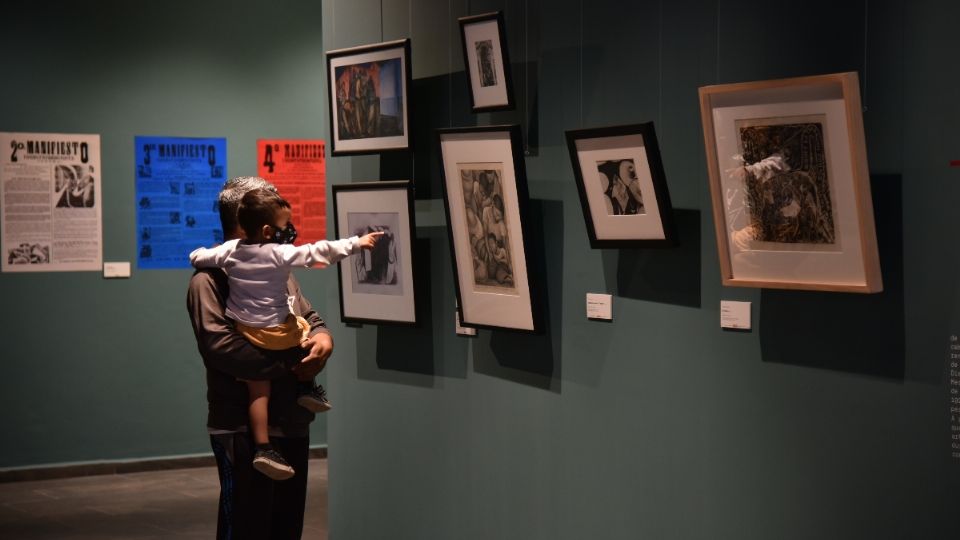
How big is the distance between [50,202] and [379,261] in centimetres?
396

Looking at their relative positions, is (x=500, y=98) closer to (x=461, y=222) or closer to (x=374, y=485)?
(x=461, y=222)

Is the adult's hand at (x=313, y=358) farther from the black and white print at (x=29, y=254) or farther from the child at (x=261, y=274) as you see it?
the black and white print at (x=29, y=254)

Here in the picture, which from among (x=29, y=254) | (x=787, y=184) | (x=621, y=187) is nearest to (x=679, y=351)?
(x=621, y=187)

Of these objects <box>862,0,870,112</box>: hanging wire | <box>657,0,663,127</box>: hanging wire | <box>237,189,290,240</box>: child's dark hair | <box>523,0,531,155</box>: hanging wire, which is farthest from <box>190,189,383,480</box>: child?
<box>862,0,870,112</box>: hanging wire

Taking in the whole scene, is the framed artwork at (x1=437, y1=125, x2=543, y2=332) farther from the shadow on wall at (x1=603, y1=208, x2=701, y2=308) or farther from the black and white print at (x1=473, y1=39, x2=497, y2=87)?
the shadow on wall at (x1=603, y1=208, x2=701, y2=308)

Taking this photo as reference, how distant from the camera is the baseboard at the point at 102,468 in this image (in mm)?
8008

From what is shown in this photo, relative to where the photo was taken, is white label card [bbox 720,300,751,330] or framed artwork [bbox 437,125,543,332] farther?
framed artwork [bbox 437,125,543,332]

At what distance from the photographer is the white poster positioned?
7.99 metres

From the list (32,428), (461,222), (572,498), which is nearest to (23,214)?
(32,428)

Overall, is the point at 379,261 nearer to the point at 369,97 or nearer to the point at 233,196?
the point at 369,97

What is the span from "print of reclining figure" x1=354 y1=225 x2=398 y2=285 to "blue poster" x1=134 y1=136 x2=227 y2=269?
356cm

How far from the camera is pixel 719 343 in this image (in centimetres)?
387

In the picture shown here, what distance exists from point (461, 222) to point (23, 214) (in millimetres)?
4592

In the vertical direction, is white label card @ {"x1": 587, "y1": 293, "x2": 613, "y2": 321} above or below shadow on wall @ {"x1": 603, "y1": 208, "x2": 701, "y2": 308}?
below
